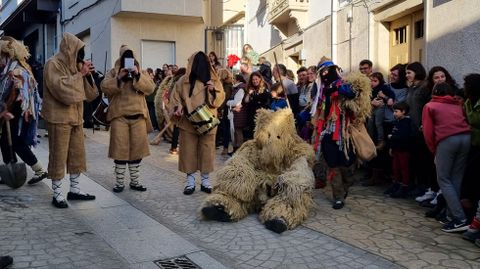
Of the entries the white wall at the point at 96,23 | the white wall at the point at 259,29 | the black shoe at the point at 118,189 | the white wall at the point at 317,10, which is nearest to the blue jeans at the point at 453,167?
the black shoe at the point at 118,189

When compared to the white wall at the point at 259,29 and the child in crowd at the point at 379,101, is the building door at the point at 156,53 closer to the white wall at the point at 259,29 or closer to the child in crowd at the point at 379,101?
the white wall at the point at 259,29

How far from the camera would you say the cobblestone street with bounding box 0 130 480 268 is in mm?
4105

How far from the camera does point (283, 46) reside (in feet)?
44.5

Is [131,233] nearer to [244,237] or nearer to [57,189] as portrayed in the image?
[244,237]

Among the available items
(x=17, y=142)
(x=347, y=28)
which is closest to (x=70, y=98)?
(x=17, y=142)

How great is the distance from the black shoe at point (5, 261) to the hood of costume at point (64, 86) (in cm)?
214

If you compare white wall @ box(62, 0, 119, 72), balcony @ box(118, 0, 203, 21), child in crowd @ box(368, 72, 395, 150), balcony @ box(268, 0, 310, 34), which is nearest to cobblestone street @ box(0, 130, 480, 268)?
child in crowd @ box(368, 72, 395, 150)

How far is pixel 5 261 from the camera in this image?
3.82 meters

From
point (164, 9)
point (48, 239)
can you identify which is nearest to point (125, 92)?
point (48, 239)

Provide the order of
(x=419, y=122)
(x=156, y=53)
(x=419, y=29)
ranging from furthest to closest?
(x=156, y=53) < (x=419, y=29) < (x=419, y=122)

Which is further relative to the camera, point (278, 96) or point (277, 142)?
point (278, 96)

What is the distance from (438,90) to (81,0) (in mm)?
18061

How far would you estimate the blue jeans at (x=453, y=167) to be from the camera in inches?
191

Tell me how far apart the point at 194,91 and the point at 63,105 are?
5.36 feet
